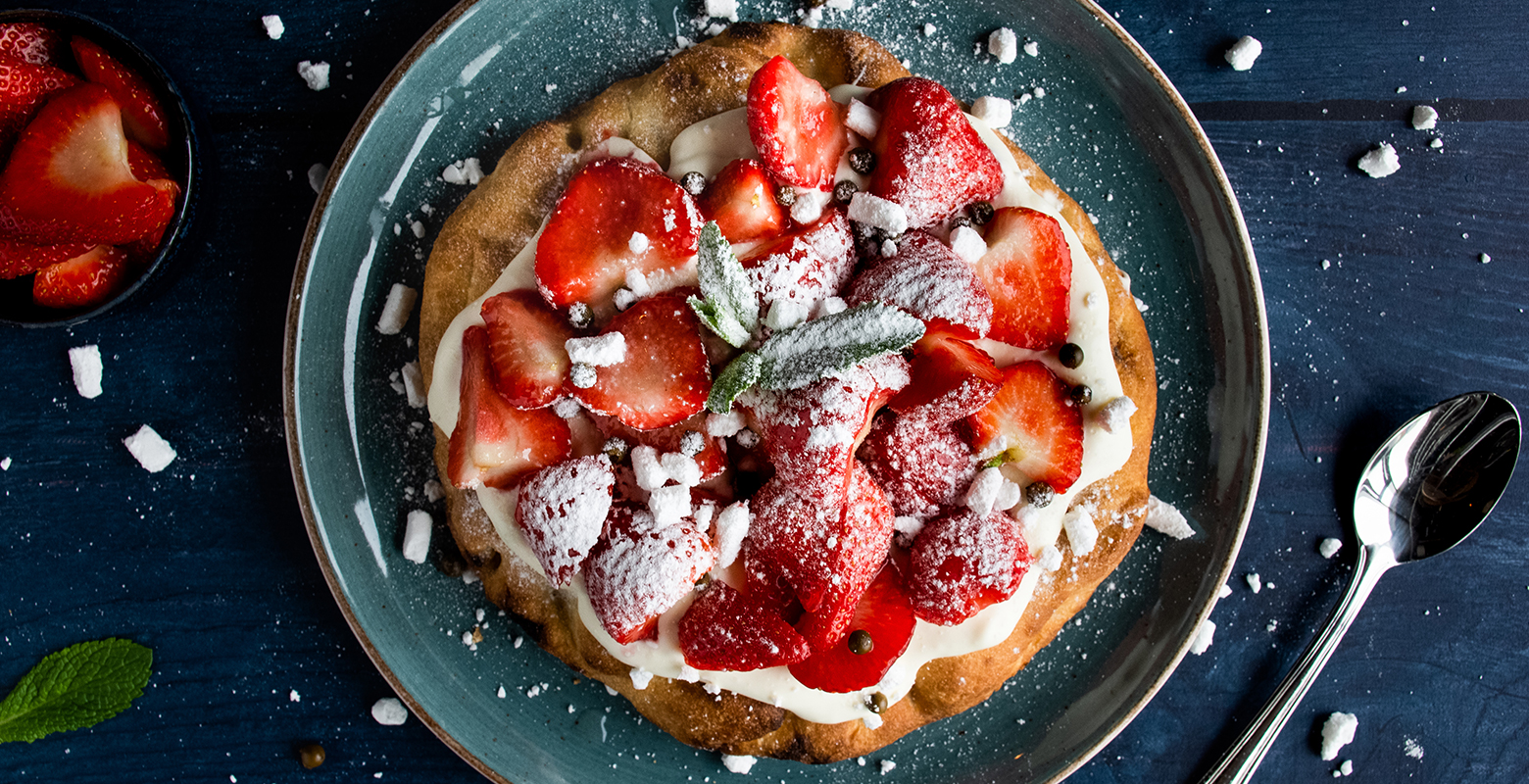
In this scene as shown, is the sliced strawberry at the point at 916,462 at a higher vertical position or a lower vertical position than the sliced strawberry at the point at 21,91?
lower

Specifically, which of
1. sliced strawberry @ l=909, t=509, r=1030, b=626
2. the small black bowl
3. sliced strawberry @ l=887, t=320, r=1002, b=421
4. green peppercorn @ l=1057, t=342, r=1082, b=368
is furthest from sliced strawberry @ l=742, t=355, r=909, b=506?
the small black bowl

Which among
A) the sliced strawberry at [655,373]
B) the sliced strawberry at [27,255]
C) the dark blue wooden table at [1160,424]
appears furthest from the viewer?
the dark blue wooden table at [1160,424]

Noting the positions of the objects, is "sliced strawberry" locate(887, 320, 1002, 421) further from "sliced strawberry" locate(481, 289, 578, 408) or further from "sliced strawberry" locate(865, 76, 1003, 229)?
"sliced strawberry" locate(481, 289, 578, 408)

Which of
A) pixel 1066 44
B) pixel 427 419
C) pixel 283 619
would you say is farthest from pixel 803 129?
pixel 283 619

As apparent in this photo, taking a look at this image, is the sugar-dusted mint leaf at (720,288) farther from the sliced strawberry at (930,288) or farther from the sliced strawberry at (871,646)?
the sliced strawberry at (871,646)

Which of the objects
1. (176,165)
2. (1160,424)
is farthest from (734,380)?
(176,165)

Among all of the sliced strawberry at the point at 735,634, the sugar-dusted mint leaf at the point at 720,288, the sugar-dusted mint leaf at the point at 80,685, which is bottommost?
the sugar-dusted mint leaf at the point at 80,685

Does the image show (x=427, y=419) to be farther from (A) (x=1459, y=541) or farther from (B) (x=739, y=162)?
(A) (x=1459, y=541)

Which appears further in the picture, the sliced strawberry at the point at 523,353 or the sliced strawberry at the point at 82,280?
the sliced strawberry at the point at 82,280

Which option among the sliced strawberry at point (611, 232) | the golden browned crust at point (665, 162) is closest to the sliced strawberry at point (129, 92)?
the golden browned crust at point (665, 162)
